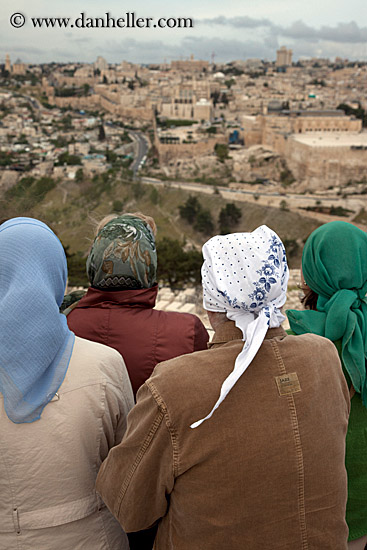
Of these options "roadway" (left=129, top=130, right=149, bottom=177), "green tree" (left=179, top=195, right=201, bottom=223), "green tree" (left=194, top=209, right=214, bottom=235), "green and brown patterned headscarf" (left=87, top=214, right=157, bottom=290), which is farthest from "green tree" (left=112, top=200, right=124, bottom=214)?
"green and brown patterned headscarf" (left=87, top=214, right=157, bottom=290)

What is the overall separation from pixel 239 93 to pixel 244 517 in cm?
3867

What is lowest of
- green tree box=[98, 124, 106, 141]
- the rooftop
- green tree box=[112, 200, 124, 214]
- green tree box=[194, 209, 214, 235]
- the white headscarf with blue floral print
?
green tree box=[194, 209, 214, 235]

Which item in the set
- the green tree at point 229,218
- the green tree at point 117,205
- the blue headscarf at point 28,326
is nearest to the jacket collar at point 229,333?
the blue headscarf at point 28,326

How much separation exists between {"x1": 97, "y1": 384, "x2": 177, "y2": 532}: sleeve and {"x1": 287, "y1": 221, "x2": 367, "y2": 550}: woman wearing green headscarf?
1.53ft

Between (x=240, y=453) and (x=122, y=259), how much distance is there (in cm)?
50

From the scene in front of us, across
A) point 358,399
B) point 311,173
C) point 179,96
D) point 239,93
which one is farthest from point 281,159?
point 358,399

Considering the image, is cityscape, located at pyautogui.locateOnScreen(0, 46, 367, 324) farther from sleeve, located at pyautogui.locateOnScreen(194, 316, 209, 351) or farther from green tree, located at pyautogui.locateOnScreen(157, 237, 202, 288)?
sleeve, located at pyautogui.locateOnScreen(194, 316, 209, 351)

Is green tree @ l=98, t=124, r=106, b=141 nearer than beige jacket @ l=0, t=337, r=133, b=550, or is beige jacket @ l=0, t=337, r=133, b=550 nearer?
beige jacket @ l=0, t=337, r=133, b=550

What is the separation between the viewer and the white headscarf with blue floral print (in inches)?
27.8

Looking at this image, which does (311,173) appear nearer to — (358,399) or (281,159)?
(281,159)

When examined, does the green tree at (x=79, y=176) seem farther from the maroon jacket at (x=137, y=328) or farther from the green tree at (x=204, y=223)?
the maroon jacket at (x=137, y=328)

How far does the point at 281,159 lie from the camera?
23.5m

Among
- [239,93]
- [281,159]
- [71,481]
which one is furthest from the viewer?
[239,93]

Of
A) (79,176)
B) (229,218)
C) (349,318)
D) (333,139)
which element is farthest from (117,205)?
(349,318)
